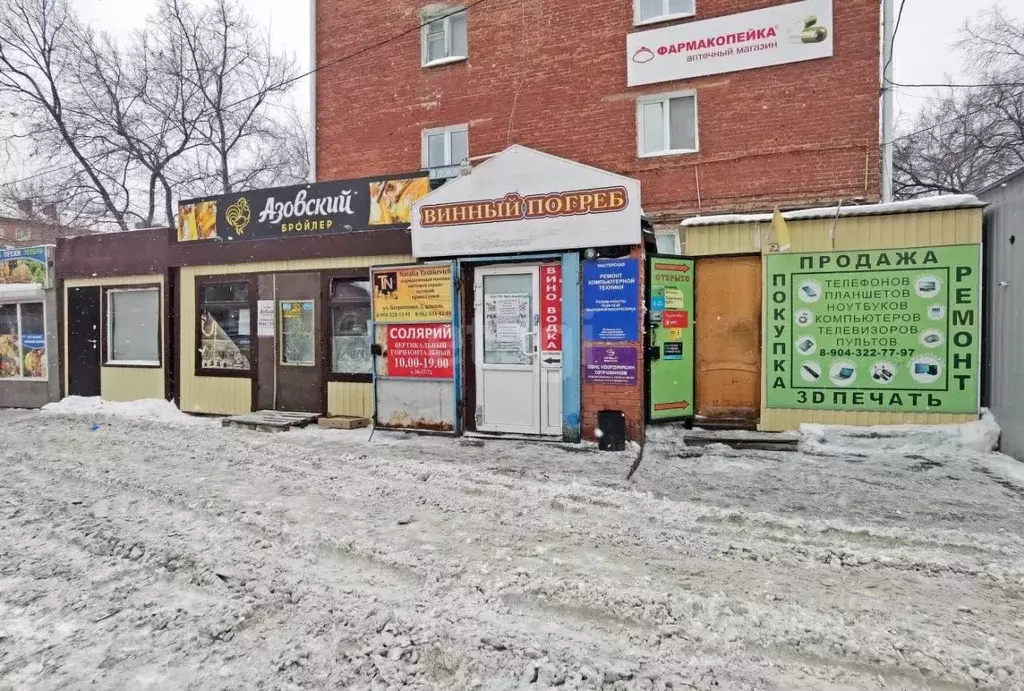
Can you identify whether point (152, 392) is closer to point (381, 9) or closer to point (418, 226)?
point (418, 226)

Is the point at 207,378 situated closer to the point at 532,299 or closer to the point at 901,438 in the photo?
the point at 532,299

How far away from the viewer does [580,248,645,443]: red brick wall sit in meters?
7.54

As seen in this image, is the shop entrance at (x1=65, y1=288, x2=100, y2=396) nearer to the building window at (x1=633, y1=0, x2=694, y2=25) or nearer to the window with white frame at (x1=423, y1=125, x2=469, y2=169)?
the window with white frame at (x1=423, y1=125, x2=469, y2=169)

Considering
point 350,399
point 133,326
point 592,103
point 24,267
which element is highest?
point 592,103

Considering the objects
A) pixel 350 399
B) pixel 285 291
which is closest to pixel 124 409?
pixel 285 291

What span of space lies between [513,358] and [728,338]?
2.89 metres

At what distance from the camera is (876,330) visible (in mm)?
7551

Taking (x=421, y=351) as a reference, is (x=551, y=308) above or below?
above

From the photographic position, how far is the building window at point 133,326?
1152cm

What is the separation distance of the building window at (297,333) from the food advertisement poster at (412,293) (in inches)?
67.7

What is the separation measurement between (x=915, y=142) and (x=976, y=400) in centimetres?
2094

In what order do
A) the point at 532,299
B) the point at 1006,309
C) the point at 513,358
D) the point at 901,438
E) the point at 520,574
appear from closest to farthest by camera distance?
the point at 520,574, the point at 1006,309, the point at 901,438, the point at 532,299, the point at 513,358

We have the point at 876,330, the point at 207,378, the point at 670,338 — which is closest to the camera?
the point at 876,330

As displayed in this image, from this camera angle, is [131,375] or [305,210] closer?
[305,210]
